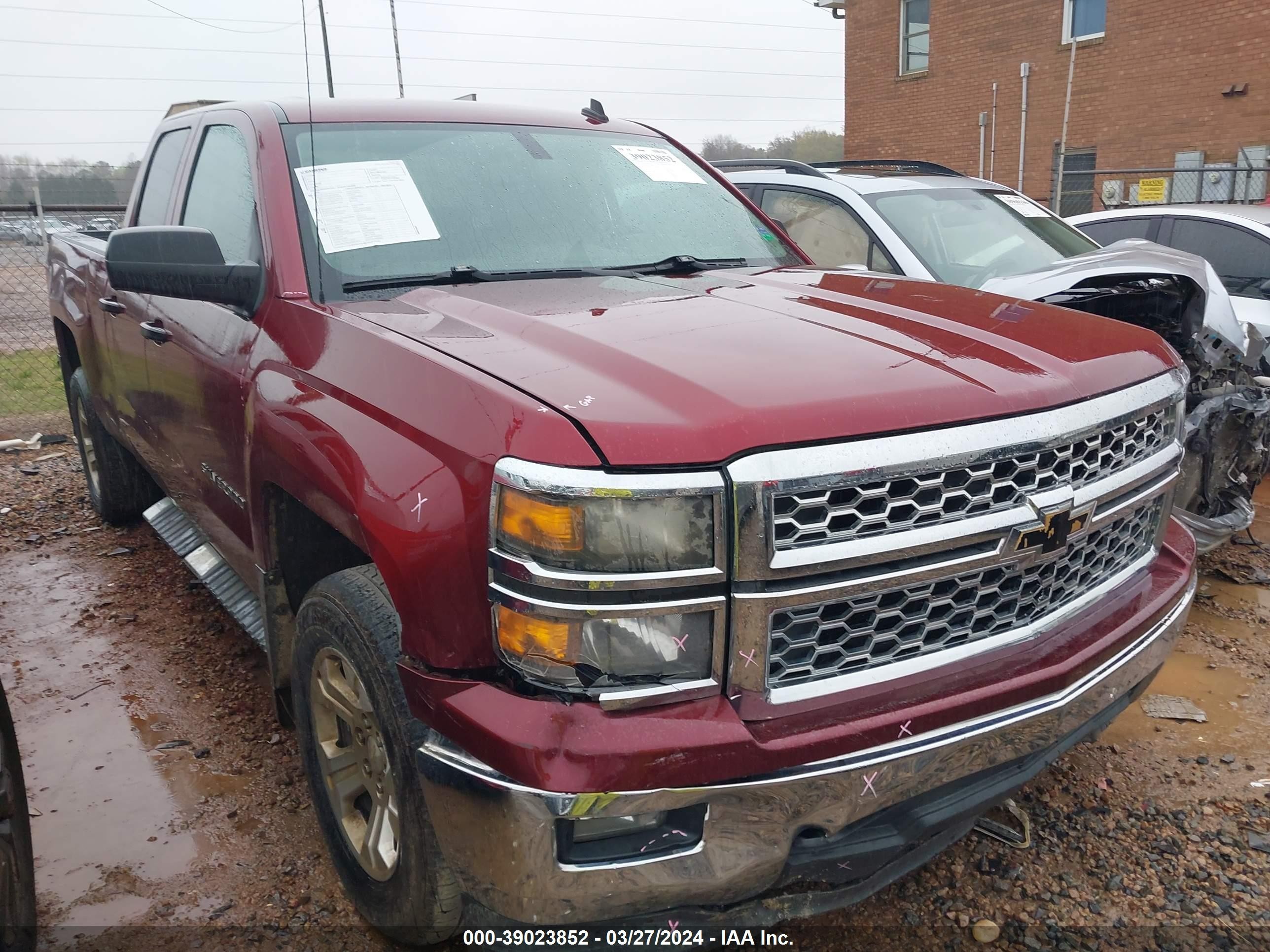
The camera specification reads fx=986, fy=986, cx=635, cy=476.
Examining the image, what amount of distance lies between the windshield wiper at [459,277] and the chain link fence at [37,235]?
5714 millimetres

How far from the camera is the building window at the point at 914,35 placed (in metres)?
19.8

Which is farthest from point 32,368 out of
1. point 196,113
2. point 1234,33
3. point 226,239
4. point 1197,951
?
point 1234,33

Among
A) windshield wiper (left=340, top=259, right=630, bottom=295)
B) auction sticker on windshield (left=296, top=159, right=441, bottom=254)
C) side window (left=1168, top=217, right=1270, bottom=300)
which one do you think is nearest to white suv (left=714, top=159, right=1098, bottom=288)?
side window (left=1168, top=217, right=1270, bottom=300)

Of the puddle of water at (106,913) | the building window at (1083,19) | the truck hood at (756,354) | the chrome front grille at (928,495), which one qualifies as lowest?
the puddle of water at (106,913)

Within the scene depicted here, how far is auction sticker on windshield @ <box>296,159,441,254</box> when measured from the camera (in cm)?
257

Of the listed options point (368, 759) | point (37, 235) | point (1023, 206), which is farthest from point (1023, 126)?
point (368, 759)

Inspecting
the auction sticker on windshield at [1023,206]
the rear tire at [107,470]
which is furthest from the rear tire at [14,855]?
the auction sticker on windshield at [1023,206]

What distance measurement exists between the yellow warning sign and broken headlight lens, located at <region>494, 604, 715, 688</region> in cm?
1643

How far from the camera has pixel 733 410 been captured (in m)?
1.65

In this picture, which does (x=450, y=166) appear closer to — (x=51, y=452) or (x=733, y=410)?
(x=733, y=410)

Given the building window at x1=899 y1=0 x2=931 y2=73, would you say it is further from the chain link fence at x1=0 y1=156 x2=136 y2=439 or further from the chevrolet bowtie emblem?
the chevrolet bowtie emblem

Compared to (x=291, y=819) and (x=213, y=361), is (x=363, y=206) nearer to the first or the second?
(x=213, y=361)

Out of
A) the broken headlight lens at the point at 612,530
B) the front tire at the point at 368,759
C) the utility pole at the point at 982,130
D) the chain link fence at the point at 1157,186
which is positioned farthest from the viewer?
the utility pole at the point at 982,130

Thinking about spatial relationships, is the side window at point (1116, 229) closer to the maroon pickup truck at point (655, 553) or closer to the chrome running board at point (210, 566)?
the maroon pickup truck at point (655, 553)
